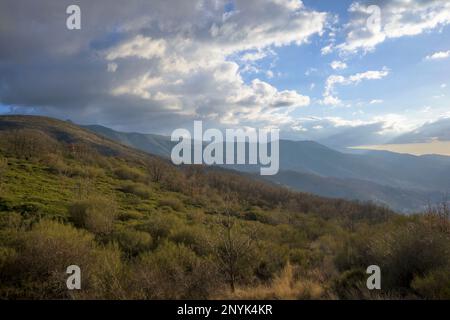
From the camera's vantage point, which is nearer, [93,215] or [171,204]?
[93,215]

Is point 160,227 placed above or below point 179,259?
above

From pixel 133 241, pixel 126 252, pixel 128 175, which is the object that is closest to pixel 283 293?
pixel 126 252

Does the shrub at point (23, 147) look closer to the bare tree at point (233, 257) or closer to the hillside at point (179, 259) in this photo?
the hillside at point (179, 259)

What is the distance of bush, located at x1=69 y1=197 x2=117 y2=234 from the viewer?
16938 millimetres

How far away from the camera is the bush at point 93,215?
16938mm

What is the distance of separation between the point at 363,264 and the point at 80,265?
10730mm

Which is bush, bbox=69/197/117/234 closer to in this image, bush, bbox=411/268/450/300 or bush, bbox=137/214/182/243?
bush, bbox=137/214/182/243

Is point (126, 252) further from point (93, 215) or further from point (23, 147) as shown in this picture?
point (23, 147)

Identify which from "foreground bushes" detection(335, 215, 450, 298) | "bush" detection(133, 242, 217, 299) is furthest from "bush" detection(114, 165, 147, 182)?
"foreground bushes" detection(335, 215, 450, 298)

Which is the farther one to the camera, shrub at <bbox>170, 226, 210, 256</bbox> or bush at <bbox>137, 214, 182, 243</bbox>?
bush at <bbox>137, 214, 182, 243</bbox>

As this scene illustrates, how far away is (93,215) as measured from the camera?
56.2ft

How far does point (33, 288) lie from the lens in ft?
30.8
